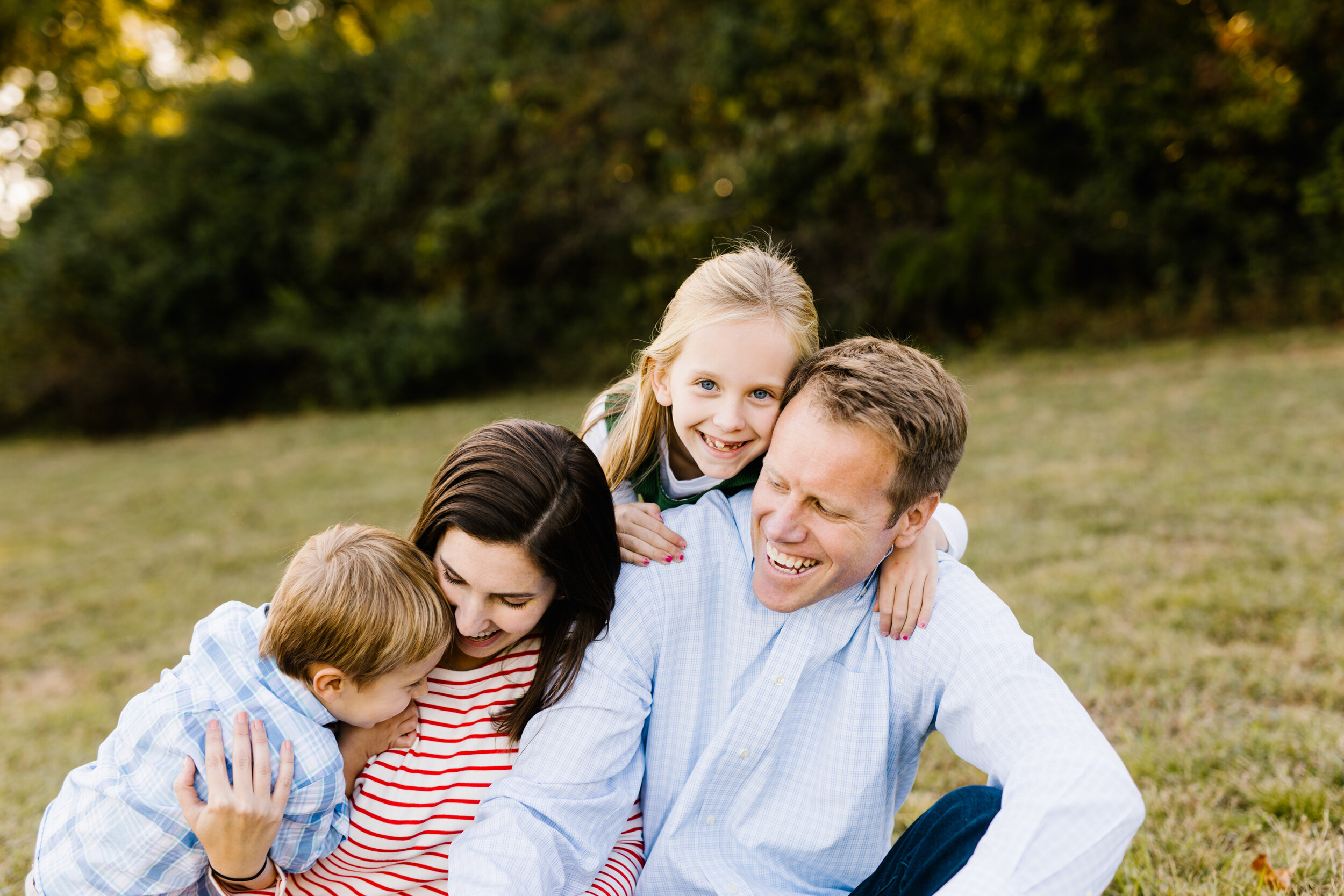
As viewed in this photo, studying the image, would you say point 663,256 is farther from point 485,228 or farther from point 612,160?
point 485,228

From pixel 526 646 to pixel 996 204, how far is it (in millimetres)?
13210

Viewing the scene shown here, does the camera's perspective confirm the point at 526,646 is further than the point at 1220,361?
No

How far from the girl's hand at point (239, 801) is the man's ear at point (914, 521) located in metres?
1.31

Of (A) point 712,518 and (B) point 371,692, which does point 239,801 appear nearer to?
(B) point 371,692

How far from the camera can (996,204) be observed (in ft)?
45.1

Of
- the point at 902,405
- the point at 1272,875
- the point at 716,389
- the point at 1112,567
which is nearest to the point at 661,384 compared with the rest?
the point at 716,389

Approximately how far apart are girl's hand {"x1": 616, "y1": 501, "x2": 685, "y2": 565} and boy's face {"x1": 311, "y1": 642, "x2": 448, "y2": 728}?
44 cm

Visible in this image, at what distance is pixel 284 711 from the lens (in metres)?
1.97

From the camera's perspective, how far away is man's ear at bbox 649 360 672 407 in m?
2.82

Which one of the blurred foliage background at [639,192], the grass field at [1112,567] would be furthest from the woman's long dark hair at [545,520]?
the blurred foliage background at [639,192]

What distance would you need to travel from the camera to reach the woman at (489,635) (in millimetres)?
1975

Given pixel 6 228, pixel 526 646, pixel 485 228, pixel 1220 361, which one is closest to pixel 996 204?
pixel 1220 361

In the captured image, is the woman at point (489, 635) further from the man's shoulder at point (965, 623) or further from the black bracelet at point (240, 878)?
the man's shoulder at point (965, 623)

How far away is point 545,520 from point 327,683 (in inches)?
22.3
